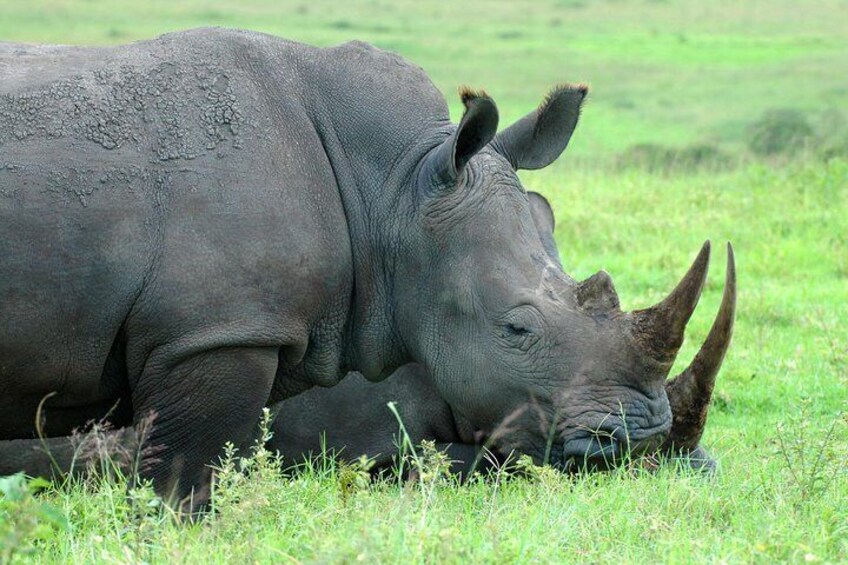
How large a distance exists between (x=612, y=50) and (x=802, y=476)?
2820 cm

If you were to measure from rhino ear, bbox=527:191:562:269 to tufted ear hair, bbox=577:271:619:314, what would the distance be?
281mm

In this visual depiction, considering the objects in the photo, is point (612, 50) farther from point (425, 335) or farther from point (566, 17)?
point (425, 335)

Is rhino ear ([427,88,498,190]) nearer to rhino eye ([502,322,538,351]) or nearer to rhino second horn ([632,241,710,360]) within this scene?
rhino eye ([502,322,538,351])

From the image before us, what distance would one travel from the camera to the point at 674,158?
16422 millimetres

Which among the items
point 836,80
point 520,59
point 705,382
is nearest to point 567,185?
point 705,382

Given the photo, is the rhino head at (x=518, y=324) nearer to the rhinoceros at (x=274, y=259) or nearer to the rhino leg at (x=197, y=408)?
the rhinoceros at (x=274, y=259)

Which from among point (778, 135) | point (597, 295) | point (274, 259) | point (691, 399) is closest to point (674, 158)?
point (778, 135)

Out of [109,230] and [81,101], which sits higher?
[81,101]

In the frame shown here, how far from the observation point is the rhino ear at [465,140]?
5.71 meters

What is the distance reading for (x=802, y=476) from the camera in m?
5.47

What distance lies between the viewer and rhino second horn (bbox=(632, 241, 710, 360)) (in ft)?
19.0

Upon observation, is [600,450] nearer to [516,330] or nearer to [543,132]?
[516,330]

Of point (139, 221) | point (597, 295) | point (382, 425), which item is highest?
point (139, 221)

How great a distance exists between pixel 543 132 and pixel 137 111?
5.55ft
